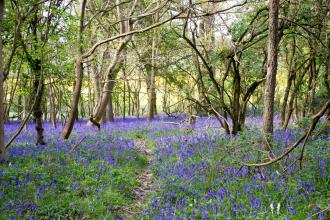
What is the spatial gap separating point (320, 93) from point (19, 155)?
42.0ft

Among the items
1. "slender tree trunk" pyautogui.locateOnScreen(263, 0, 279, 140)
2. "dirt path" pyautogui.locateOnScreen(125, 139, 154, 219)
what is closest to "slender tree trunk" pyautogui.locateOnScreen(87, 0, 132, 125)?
"dirt path" pyautogui.locateOnScreen(125, 139, 154, 219)

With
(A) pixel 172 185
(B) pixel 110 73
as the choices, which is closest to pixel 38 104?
(B) pixel 110 73

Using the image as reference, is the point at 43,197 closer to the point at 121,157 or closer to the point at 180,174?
the point at 180,174

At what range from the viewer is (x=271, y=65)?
795 cm

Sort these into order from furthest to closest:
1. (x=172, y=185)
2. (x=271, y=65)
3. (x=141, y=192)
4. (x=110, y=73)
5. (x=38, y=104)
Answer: (x=110, y=73), (x=38, y=104), (x=271, y=65), (x=141, y=192), (x=172, y=185)

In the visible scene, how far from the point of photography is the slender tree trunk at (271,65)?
25.3ft

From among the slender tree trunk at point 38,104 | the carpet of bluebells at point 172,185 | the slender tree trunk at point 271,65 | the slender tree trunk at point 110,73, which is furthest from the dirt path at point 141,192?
the slender tree trunk at point 110,73

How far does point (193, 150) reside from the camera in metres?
10.1

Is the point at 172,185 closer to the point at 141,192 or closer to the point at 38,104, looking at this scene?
the point at 141,192

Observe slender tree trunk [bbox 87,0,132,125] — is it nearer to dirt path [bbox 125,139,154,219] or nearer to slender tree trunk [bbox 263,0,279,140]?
dirt path [bbox 125,139,154,219]

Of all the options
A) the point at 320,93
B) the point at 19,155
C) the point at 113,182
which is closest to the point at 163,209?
the point at 113,182

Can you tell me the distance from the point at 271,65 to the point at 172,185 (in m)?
3.54

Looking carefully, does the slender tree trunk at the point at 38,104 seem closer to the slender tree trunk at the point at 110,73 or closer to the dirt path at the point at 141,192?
the dirt path at the point at 141,192

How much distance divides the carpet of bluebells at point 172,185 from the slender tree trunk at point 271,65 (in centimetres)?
48
